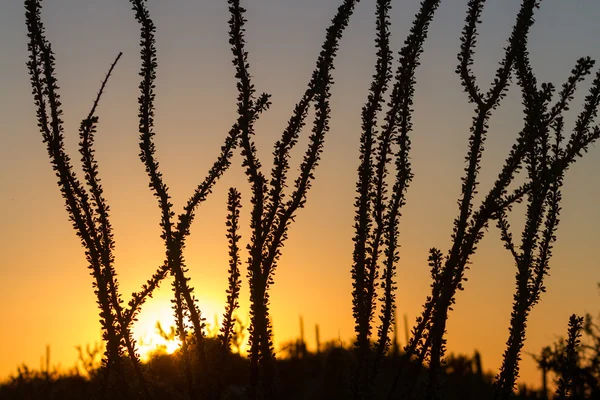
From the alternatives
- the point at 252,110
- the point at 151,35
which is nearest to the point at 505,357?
the point at 252,110

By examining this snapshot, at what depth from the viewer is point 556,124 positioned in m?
10.4

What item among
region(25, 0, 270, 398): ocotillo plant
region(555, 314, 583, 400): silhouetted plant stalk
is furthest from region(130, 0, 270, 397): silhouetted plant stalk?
region(555, 314, 583, 400): silhouetted plant stalk

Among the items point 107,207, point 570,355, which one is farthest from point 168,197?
point 570,355

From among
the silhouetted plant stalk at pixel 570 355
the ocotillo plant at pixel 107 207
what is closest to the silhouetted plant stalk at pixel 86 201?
the ocotillo plant at pixel 107 207

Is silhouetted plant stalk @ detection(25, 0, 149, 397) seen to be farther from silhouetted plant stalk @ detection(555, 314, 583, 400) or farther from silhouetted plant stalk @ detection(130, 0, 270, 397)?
silhouetted plant stalk @ detection(555, 314, 583, 400)

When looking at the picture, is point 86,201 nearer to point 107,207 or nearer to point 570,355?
point 107,207

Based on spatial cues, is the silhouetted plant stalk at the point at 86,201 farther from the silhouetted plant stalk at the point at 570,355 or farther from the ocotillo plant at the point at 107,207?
the silhouetted plant stalk at the point at 570,355

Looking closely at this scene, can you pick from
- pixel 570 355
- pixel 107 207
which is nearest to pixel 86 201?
pixel 107 207

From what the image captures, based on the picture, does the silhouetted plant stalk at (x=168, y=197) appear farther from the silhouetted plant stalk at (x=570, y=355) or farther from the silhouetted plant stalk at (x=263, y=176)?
the silhouetted plant stalk at (x=570, y=355)

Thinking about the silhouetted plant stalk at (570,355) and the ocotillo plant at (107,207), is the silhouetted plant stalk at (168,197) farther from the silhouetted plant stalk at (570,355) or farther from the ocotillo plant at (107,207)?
the silhouetted plant stalk at (570,355)

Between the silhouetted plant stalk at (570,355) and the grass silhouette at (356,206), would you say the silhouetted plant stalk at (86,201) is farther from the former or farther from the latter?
the silhouetted plant stalk at (570,355)

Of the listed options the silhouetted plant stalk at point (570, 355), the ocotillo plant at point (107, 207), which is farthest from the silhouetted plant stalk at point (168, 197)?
the silhouetted plant stalk at point (570, 355)

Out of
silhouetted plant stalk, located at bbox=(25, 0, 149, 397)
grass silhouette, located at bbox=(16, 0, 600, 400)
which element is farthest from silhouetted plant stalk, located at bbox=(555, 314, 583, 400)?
silhouetted plant stalk, located at bbox=(25, 0, 149, 397)

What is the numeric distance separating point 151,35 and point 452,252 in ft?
13.6
